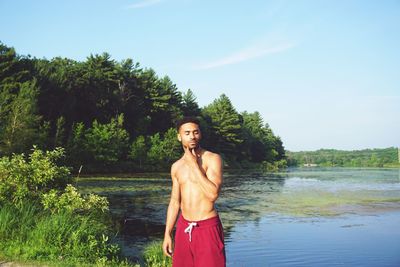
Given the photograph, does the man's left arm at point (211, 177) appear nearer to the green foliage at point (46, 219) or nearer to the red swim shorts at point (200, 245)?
the red swim shorts at point (200, 245)

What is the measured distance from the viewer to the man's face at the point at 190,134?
13.5 ft

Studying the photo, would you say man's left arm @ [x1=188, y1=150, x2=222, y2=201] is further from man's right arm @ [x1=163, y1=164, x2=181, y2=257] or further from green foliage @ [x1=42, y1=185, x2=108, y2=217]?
green foliage @ [x1=42, y1=185, x2=108, y2=217]

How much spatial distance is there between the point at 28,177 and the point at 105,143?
37.6 metres

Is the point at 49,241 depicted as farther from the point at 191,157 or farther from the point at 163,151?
the point at 163,151

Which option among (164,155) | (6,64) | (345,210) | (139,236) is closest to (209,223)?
(139,236)

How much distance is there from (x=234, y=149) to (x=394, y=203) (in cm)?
6542

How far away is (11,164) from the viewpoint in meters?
9.64

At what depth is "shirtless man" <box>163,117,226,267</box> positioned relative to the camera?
394 centimetres

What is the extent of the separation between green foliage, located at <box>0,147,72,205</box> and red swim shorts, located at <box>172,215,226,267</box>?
5898mm

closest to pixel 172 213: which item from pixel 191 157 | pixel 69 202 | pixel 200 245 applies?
pixel 200 245

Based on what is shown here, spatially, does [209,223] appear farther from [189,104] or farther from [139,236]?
[189,104]

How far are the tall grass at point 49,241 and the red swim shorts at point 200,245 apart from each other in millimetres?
2931

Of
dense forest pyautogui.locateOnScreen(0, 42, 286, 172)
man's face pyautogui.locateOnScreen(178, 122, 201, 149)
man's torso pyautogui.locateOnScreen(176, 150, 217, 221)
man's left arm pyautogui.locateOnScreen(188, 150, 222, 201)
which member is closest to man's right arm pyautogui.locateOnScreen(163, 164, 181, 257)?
man's torso pyautogui.locateOnScreen(176, 150, 217, 221)

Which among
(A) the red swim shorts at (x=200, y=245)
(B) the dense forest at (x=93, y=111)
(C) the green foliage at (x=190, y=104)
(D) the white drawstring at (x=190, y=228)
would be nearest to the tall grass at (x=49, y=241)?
(A) the red swim shorts at (x=200, y=245)
